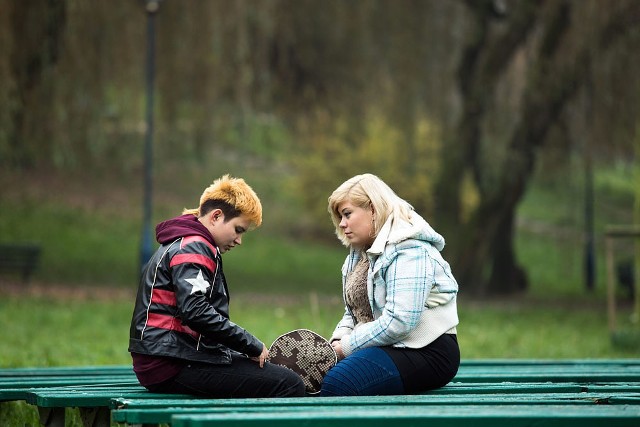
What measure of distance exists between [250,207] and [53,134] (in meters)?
13.1

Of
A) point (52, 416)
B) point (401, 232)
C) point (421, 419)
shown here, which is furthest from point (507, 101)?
point (421, 419)

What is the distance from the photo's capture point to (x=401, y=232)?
18.4ft

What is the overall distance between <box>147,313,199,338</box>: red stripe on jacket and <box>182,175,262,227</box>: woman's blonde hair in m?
0.52

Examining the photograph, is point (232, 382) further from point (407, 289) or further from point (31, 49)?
point (31, 49)

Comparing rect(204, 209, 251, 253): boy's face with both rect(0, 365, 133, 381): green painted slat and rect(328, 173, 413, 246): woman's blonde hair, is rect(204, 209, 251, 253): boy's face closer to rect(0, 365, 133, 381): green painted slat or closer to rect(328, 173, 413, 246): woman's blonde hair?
rect(328, 173, 413, 246): woman's blonde hair

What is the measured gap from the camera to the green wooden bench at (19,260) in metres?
20.8

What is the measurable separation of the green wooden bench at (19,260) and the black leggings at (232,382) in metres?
15.7

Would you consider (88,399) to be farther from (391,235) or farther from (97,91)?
(97,91)

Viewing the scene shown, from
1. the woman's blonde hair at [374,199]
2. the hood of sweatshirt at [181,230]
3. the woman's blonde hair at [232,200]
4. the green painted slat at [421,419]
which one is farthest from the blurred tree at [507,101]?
the green painted slat at [421,419]

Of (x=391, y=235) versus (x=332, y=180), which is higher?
(x=332, y=180)

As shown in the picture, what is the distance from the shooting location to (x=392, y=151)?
33.8m

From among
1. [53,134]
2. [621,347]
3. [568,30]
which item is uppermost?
[568,30]

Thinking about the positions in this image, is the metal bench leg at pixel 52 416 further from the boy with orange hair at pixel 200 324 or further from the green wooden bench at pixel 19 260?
the green wooden bench at pixel 19 260

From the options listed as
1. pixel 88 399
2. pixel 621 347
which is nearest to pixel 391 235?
pixel 88 399
